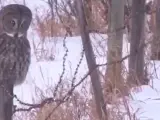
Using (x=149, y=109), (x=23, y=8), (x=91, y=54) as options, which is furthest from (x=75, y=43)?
(x=23, y=8)

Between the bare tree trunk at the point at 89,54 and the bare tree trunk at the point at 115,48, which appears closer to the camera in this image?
the bare tree trunk at the point at 89,54

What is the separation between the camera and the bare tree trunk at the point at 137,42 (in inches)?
182

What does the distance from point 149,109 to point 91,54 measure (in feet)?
4.95

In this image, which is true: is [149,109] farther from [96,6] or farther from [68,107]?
[96,6]

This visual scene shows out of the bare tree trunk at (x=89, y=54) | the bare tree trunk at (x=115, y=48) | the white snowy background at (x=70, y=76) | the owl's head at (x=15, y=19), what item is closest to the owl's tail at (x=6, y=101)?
the owl's head at (x=15, y=19)

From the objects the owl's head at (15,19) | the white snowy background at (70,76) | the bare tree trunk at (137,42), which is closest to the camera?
the owl's head at (15,19)

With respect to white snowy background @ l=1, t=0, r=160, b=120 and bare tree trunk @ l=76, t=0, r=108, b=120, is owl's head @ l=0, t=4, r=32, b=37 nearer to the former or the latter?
bare tree trunk @ l=76, t=0, r=108, b=120

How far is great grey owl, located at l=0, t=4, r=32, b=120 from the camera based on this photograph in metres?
2.18

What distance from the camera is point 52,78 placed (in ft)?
17.2

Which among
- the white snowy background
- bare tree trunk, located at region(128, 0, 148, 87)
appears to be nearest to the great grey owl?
the white snowy background

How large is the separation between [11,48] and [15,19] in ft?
0.39

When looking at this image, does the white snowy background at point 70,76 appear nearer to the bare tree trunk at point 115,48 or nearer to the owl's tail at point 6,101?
the bare tree trunk at point 115,48

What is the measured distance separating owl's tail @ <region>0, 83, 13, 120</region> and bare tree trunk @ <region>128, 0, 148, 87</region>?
2.35 meters

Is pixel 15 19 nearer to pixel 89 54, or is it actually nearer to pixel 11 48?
pixel 11 48
